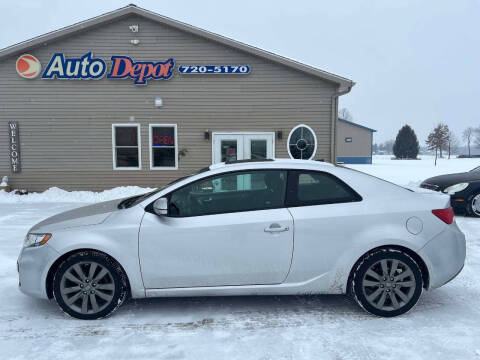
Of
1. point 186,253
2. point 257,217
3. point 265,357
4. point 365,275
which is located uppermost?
point 257,217

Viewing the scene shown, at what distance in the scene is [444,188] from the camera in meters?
8.25

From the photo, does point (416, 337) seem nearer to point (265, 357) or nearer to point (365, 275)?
point (365, 275)

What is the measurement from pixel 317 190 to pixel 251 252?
3.03 ft

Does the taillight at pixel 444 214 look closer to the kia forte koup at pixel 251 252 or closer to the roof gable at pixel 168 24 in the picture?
the kia forte koup at pixel 251 252

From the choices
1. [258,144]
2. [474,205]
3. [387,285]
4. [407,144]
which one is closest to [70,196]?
[258,144]

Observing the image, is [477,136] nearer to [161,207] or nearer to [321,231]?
[321,231]

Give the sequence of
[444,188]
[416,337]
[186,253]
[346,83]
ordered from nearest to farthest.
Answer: [416,337]
[186,253]
[444,188]
[346,83]

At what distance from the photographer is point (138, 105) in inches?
461

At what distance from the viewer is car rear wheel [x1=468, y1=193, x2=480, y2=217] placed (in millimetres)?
8023

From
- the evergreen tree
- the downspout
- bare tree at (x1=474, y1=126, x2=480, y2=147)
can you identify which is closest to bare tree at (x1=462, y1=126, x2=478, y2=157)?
bare tree at (x1=474, y1=126, x2=480, y2=147)

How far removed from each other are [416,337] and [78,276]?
3.18 m

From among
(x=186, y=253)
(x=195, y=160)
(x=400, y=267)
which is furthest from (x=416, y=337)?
(x=195, y=160)

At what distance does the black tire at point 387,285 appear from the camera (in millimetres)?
3363

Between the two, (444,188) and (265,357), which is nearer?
(265,357)
